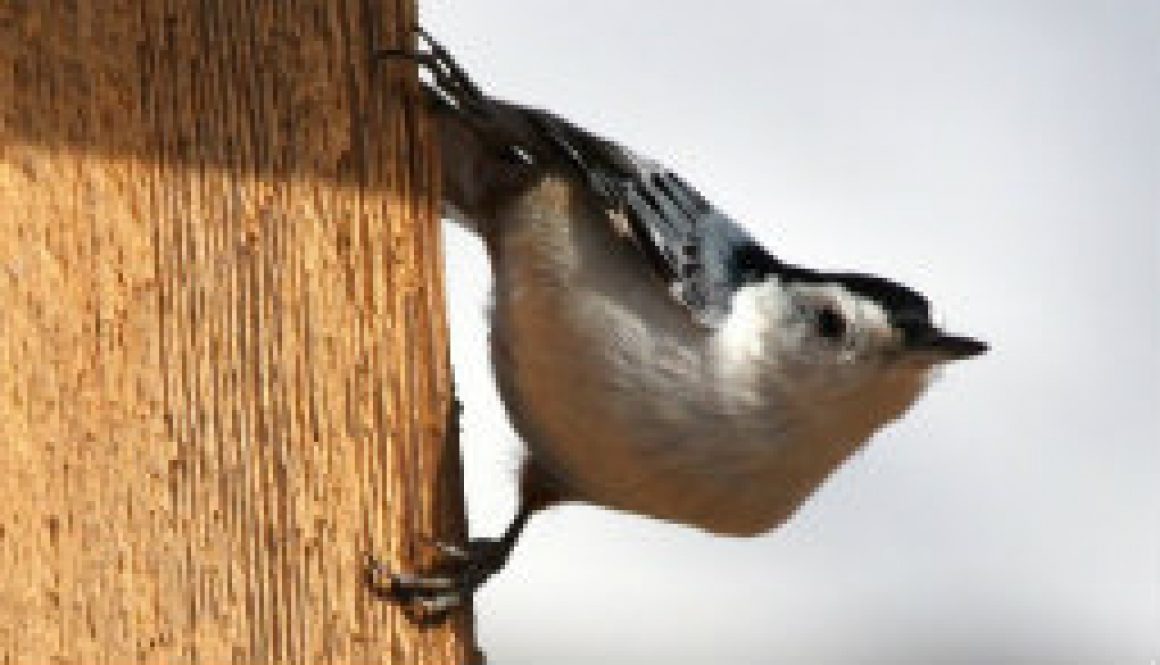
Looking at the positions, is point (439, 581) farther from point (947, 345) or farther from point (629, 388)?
point (947, 345)

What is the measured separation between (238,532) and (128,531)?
11cm

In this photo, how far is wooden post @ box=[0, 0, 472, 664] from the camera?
2.76 metres

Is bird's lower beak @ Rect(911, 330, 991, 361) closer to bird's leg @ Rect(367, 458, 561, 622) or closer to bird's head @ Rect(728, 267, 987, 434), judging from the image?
bird's head @ Rect(728, 267, 987, 434)

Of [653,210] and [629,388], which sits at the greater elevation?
[653,210]

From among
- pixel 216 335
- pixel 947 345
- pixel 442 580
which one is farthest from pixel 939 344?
pixel 216 335

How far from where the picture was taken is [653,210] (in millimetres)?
3367

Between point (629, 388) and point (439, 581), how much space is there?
39 cm

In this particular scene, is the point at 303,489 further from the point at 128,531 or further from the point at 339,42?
the point at 339,42

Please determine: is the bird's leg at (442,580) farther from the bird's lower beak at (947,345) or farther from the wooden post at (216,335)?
the bird's lower beak at (947,345)

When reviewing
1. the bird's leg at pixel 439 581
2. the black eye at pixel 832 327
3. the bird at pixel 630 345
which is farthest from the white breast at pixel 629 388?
the bird's leg at pixel 439 581

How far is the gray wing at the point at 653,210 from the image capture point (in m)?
3.36

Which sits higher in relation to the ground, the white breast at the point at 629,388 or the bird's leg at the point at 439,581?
the white breast at the point at 629,388

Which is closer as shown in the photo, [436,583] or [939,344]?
[436,583]

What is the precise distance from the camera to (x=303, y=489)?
289 centimetres
